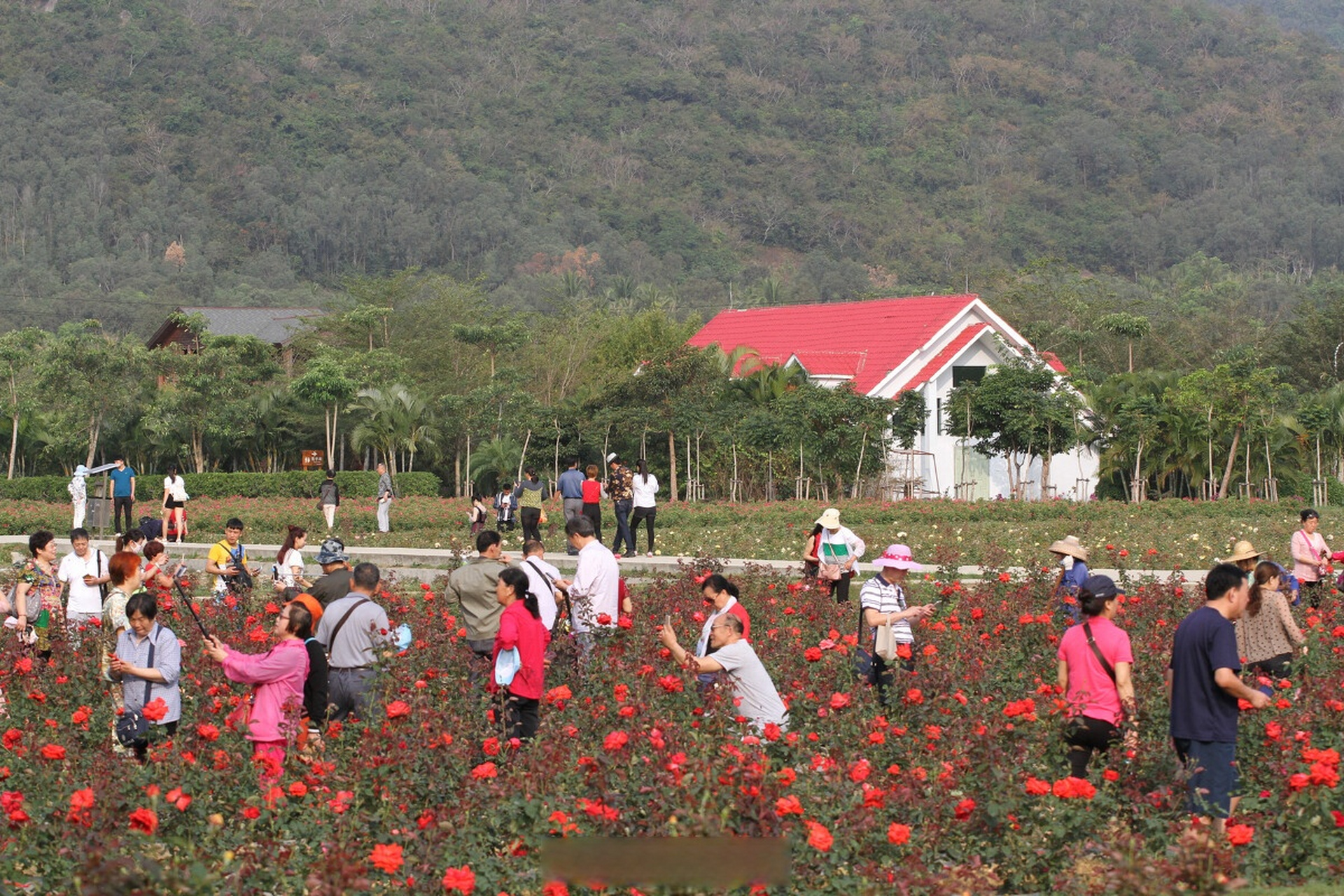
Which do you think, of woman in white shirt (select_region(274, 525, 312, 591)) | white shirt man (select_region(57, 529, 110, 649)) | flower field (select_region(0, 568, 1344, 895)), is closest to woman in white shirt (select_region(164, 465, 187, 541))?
woman in white shirt (select_region(274, 525, 312, 591))

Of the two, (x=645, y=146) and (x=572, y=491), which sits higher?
(x=645, y=146)

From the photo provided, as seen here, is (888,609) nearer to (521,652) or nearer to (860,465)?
(521,652)

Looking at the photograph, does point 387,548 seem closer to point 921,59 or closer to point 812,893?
point 812,893

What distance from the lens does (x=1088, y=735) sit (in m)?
7.83

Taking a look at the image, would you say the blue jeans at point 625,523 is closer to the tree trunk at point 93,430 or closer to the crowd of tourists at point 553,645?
the crowd of tourists at point 553,645

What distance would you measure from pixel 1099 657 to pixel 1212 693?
2.33ft

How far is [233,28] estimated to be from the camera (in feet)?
564

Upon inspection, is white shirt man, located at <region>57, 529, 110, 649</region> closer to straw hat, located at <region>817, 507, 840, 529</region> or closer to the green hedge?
straw hat, located at <region>817, 507, 840, 529</region>

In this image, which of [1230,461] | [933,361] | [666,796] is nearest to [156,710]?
[666,796]

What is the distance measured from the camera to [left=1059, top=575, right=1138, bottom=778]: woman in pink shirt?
779cm

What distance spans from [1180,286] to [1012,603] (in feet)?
275

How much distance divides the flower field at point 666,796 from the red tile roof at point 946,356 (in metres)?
27.1

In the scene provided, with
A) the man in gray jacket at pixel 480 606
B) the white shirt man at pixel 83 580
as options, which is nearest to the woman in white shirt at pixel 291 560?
the white shirt man at pixel 83 580

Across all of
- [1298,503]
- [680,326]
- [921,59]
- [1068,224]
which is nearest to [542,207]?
[1068,224]
